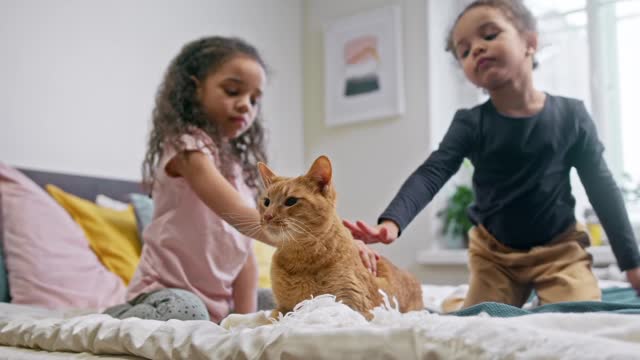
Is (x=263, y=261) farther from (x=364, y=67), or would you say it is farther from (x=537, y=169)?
(x=364, y=67)

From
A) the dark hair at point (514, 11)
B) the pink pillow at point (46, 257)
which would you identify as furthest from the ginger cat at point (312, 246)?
the pink pillow at point (46, 257)

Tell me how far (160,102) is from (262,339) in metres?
0.95

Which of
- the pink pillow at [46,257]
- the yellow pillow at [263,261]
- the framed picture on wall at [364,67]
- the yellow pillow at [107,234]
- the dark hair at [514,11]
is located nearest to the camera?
the dark hair at [514,11]

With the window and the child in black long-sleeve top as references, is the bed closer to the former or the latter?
the child in black long-sleeve top

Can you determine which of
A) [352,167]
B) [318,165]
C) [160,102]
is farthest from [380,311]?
[352,167]

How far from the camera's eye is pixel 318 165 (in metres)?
0.90

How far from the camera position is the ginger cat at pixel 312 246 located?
888 millimetres

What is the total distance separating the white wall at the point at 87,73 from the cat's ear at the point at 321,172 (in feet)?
5.27

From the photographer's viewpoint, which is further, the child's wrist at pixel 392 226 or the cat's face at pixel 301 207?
the child's wrist at pixel 392 226

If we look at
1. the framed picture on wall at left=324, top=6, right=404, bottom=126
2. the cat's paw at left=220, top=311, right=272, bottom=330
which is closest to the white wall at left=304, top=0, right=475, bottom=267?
the framed picture on wall at left=324, top=6, right=404, bottom=126

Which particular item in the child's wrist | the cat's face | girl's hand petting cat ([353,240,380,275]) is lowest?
girl's hand petting cat ([353,240,380,275])

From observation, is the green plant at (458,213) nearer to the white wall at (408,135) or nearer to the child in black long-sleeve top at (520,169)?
the white wall at (408,135)

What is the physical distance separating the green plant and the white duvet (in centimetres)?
218

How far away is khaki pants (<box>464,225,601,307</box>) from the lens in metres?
1.33
